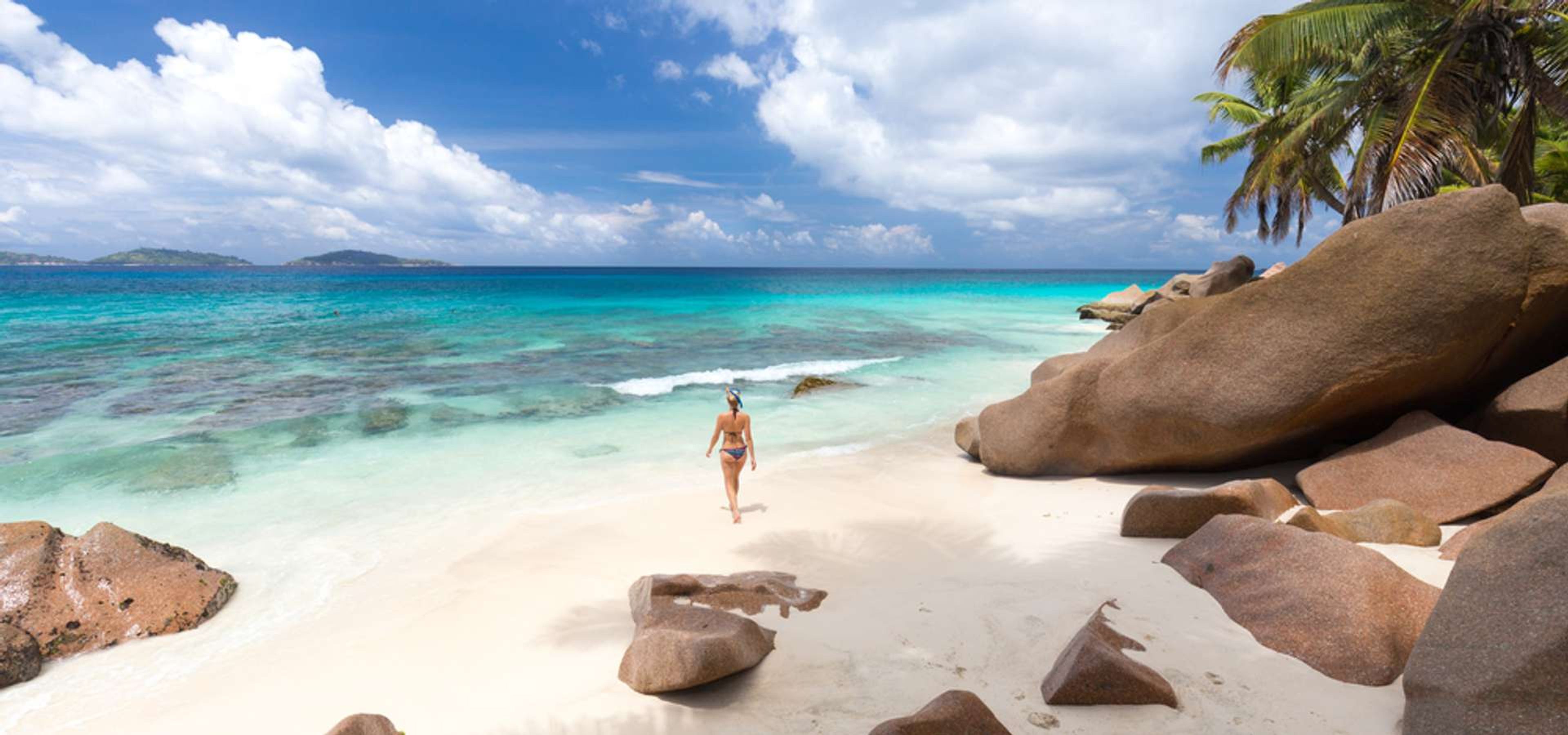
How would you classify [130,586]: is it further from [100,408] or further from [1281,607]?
[100,408]

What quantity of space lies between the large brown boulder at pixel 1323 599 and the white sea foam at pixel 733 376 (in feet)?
45.2

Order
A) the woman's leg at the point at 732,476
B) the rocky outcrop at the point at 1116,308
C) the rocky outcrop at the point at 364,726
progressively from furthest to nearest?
the rocky outcrop at the point at 1116,308 → the woman's leg at the point at 732,476 → the rocky outcrop at the point at 364,726

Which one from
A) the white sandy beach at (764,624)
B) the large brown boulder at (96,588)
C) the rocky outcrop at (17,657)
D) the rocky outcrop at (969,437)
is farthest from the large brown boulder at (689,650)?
the rocky outcrop at (969,437)

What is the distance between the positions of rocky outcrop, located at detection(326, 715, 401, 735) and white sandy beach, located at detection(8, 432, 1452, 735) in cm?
44

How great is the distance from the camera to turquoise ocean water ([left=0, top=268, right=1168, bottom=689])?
903 cm

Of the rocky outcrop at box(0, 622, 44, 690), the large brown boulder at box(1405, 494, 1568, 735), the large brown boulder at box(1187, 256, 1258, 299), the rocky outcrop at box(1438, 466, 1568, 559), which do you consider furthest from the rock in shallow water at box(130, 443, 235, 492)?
the large brown boulder at box(1187, 256, 1258, 299)

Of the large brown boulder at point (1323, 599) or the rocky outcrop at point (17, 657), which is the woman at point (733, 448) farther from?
the rocky outcrop at point (17, 657)

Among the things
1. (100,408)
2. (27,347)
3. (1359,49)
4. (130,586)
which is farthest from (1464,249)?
(27,347)

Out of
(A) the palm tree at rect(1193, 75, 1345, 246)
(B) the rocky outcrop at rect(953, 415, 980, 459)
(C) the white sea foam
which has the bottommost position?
(C) the white sea foam

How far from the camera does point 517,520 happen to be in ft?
27.1

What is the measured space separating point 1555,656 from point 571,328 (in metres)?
33.4

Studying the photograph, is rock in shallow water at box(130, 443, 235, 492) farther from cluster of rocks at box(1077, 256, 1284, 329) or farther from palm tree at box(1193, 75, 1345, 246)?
palm tree at box(1193, 75, 1345, 246)

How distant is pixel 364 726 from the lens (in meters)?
3.46

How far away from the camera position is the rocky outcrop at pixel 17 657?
16.2 feet
